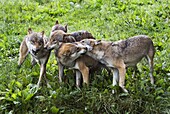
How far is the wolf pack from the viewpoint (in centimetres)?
759

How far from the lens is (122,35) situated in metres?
11.1

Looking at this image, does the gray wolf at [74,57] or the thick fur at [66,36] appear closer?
the gray wolf at [74,57]

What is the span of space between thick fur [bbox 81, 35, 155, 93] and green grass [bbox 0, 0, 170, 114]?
1.20ft

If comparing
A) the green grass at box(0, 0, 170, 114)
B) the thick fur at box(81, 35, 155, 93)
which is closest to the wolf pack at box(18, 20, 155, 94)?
the thick fur at box(81, 35, 155, 93)

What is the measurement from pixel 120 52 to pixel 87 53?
66cm

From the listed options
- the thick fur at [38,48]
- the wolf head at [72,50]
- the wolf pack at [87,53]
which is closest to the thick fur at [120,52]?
the wolf pack at [87,53]

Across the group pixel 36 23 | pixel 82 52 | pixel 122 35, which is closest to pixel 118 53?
pixel 82 52

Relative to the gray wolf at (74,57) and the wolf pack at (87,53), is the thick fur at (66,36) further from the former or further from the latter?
the gray wolf at (74,57)

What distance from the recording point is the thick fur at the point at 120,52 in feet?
25.0

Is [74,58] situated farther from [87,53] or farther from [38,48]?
[38,48]

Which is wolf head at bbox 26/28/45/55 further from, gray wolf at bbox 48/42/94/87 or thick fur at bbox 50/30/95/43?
gray wolf at bbox 48/42/94/87

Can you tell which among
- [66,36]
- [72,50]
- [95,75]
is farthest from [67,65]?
[95,75]

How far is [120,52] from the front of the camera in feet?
25.5

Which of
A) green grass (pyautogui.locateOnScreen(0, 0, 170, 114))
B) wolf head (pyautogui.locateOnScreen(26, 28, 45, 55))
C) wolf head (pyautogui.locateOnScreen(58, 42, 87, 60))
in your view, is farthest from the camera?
wolf head (pyautogui.locateOnScreen(26, 28, 45, 55))
